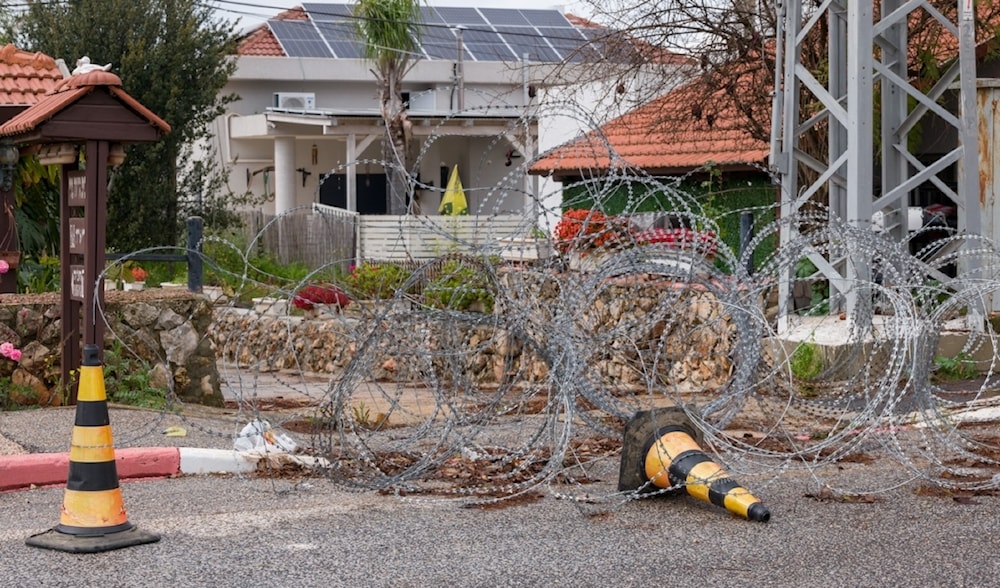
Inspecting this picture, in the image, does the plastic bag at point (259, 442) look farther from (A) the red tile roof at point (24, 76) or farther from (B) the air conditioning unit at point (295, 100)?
(B) the air conditioning unit at point (295, 100)

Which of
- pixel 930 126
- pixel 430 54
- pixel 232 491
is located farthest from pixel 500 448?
pixel 430 54

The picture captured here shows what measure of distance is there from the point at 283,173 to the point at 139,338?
24433 millimetres

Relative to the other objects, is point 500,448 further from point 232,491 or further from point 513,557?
point 513,557

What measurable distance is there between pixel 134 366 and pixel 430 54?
1116 inches

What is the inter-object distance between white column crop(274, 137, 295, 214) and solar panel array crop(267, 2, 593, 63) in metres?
3.45

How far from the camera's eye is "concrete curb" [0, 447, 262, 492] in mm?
8383

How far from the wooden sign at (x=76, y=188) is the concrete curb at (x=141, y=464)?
2.96m

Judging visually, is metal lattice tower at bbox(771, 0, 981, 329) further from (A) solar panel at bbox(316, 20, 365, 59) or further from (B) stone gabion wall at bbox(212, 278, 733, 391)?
(A) solar panel at bbox(316, 20, 365, 59)

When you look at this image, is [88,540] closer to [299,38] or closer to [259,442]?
[259,442]

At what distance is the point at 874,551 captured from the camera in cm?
666

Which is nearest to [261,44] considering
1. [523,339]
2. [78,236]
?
[78,236]

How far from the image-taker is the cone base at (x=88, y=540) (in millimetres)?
6484

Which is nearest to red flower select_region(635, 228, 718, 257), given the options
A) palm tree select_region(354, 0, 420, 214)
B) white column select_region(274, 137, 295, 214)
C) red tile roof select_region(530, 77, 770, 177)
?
red tile roof select_region(530, 77, 770, 177)

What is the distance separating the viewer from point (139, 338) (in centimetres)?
1200
